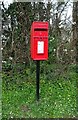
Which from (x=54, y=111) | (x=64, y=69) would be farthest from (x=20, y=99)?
(x=64, y=69)

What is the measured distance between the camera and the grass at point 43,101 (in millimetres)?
3842

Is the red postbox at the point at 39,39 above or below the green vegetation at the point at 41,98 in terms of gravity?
above

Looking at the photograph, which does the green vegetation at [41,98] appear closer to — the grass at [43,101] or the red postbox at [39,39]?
the grass at [43,101]

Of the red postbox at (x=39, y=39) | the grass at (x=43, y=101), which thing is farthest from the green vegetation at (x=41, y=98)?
the red postbox at (x=39, y=39)

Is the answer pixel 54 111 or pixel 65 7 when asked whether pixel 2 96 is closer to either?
pixel 54 111

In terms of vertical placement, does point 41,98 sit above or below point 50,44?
below

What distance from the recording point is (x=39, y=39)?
4.44 meters

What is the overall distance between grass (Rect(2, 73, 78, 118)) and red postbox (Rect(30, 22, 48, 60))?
75cm

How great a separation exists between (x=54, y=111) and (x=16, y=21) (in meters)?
3.46

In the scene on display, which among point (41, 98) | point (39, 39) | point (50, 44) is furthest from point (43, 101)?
point (50, 44)

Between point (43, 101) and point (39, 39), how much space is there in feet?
3.35

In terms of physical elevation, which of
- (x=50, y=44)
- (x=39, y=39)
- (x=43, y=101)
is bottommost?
(x=43, y=101)

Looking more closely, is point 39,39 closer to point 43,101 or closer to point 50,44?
point 43,101

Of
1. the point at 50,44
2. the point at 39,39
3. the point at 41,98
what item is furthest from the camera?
the point at 50,44
